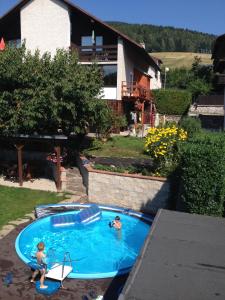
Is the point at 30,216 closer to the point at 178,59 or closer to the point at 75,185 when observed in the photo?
the point at 75,185

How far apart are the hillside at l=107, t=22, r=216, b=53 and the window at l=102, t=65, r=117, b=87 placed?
419ft

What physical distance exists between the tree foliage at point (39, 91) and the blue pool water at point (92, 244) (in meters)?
5.72

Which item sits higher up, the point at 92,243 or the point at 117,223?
the point at 117,223

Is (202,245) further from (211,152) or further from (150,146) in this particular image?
(150,146)

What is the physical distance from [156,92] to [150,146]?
27.5 metres

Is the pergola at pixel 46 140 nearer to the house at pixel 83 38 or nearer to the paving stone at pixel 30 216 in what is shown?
the paving stone at pixel 30 216

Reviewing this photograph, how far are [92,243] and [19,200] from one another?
502 cm

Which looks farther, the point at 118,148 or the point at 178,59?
the point at 178,59

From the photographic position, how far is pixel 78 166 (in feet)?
69.5

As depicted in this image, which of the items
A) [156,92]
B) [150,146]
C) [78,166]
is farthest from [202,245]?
[156,92]

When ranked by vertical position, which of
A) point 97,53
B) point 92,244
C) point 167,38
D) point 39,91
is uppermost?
point 167,38

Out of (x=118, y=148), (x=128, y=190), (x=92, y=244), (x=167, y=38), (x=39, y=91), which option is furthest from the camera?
(x=167, y=38)

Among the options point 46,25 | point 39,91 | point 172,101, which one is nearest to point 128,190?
point 39,91

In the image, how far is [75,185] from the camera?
1962 centimetres
